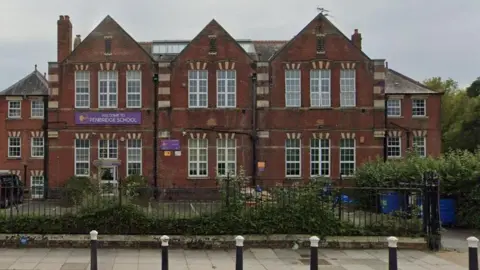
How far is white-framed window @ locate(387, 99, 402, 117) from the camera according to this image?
3834 cm

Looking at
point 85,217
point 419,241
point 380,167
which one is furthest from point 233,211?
point 380,167

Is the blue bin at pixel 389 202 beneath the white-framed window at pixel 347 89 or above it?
beneath

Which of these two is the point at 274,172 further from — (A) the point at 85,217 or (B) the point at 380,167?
(A) the point at 85,217

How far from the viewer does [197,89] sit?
3456 cm

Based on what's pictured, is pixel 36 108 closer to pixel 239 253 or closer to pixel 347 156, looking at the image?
pixel 347 156

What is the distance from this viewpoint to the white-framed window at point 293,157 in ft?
114

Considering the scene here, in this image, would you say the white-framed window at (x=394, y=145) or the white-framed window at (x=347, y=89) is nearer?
the white-framed window at (x=347, y=89)

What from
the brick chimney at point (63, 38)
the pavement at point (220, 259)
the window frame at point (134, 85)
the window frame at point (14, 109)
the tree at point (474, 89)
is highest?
the brick chimney at point (63, 38)

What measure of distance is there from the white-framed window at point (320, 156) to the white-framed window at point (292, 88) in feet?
9.51

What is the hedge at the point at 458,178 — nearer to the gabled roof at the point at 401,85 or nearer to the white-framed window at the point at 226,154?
the white-framed window at the point at 226,154

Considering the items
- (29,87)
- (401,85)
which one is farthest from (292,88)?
(29,87)

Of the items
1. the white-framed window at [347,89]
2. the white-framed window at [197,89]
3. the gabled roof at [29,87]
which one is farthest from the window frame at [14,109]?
the white-framed window at [347,89]

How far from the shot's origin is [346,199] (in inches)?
634

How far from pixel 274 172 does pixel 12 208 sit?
22.5 m
